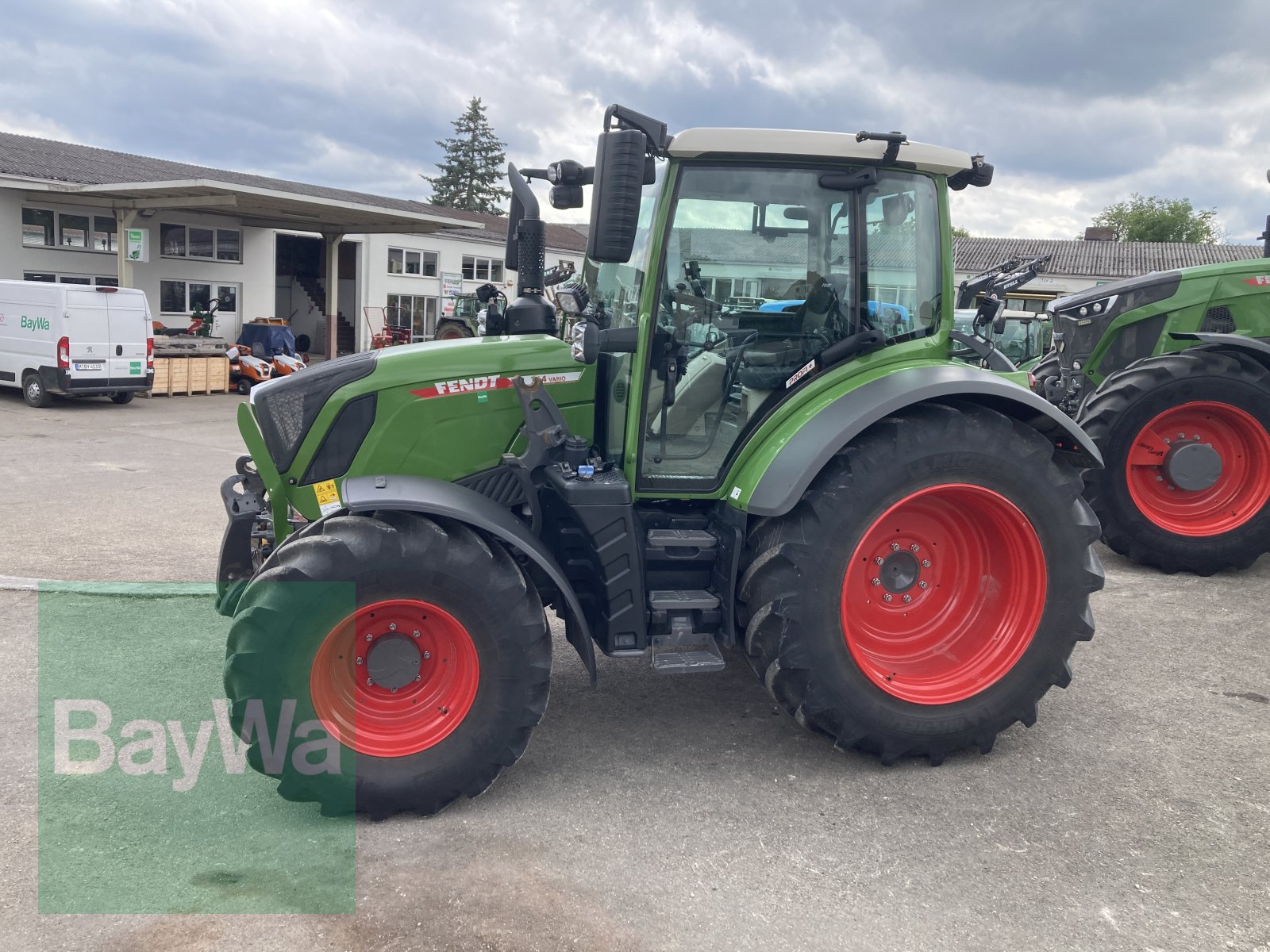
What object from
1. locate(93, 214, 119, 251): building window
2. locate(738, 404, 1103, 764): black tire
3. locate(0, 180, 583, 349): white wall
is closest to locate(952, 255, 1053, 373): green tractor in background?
locate(738, 404, 1103, 764): black tire

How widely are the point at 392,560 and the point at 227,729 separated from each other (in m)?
1.37

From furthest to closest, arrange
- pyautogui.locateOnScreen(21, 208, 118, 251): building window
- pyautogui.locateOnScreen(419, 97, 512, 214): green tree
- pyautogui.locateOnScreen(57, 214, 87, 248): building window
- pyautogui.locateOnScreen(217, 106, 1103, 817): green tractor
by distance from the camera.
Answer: pyautogui.locateOnScreen(419, 97, 512, 214): green tree
pyautogui.locateOnScreen(57, 214, 87, 248): building window
pyautogui.locateOnScreen(21, 208, 118, 251): building window
pyautogui.locateOnScreen(217, 106, 1103, 817): green tractor

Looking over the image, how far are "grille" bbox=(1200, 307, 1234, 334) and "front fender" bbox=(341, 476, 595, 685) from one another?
6.09 m

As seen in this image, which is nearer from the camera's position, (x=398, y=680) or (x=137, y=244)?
(x=398, y=680)

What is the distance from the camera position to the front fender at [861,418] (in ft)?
12.3

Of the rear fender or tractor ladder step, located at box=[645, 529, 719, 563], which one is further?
the rear fender

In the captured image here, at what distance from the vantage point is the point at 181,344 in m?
20.2

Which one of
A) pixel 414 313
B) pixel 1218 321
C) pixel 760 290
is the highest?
pixel 414 313

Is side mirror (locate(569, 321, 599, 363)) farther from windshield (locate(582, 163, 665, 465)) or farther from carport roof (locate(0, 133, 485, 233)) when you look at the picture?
carport roof (locate(0, 133, 485, 233))

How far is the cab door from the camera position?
16.5 meters

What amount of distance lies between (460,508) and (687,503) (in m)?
1.07

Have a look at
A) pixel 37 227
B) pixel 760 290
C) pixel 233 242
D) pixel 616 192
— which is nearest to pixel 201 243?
pixel 233 242

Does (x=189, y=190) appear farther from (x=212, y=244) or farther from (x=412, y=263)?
(x=412, y=263)

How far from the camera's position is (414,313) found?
33.3 m
